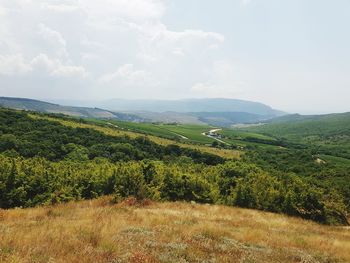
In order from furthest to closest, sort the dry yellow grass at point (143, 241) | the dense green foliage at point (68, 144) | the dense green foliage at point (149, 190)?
the dense green foliage at point (68, 144), the dense green foliage at point (149, 190), the dry yellow grass at point (143, 241)

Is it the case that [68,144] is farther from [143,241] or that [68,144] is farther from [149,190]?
[143,241]

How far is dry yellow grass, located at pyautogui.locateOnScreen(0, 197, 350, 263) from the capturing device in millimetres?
11859

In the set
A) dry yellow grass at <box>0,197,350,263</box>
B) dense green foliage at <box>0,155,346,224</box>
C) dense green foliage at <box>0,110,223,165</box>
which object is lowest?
dense green foliage at <box>0,110,223,165</box>

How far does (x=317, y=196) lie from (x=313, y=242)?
15.4 meters

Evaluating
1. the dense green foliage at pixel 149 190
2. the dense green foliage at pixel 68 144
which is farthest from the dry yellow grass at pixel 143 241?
the dense green foliage at pixel 68 144

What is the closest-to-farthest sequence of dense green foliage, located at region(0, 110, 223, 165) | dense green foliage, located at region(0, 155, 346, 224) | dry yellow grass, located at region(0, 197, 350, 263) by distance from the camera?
dry yellow grass, located at region(0, 197, 350, 263) < dense green foliage, located at region(0, 155, 346, 224) < dense green foliage, located at region(0, 110, 223, 165)

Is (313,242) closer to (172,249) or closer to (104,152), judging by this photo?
(172,249)

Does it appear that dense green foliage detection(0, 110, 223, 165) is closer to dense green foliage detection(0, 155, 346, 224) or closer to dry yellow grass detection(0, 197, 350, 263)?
dense green foliage detection(0, 155, 346, 224)

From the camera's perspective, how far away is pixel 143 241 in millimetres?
14344

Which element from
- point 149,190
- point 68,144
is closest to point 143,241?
point 149,190

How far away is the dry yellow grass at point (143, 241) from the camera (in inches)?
467

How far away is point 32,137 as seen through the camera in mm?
108188

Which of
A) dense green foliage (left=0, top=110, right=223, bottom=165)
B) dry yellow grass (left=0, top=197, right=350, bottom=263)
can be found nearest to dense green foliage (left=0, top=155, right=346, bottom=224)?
dry yellow grass (left=0, top=197, right=350, bottom=263)

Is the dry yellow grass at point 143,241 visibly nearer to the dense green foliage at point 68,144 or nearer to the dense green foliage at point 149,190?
the dense green foliage at point 149,190
